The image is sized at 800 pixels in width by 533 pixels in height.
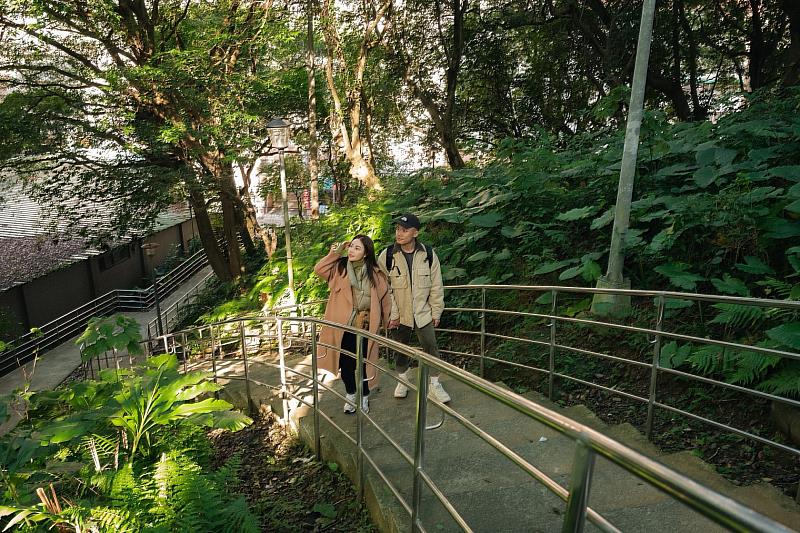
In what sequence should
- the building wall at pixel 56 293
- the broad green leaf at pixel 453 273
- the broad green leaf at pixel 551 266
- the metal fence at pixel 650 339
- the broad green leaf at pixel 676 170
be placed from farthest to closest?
the building wall at pixel 56 293
the broad green leaf at pixel 453 273
the broad green leaf at pixel 676 170
the broad green leaf at pixel 551 266
the metal fence at pixel 650 339

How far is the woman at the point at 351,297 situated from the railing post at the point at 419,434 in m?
1.67

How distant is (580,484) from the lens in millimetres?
1149

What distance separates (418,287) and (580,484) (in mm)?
2864

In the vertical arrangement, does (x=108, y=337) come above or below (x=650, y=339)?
above

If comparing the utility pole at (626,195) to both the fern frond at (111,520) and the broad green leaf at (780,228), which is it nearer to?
the broad green leaf at (780,228)

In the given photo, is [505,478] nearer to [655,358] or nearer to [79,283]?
[655,358]

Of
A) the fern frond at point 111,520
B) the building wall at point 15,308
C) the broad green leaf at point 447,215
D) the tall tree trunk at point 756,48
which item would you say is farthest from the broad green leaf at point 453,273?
the building wall at point 15,308

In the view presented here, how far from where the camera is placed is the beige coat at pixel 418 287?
397 centimetres

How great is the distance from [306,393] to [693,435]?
315 centimetres

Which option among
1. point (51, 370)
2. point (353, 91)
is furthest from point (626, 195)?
point (51, 370)

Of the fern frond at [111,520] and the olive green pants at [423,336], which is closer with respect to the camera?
the fern frond at [111,520]

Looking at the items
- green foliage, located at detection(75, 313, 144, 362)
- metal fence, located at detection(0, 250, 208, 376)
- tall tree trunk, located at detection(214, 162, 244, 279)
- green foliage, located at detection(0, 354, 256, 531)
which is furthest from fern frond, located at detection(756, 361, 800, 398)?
metal fence, located at detection(0, 250, 208, 376)

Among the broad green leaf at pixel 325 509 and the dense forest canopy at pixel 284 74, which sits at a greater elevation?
the dense forest canopy at pixel 284 74

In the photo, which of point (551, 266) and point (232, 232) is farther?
point (232, 232)
